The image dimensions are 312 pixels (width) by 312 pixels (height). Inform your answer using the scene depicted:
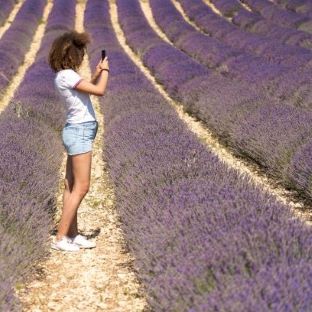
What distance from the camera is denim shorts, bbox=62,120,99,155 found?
11.6ft

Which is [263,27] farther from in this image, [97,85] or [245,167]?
[97,85]

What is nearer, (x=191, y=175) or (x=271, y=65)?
(x=191, y=175)

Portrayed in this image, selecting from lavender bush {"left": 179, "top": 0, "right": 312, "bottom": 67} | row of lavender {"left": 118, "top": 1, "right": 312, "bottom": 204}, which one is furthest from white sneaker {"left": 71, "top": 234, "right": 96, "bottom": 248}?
lavender bush {"left": 179, "top": 0, "right": 312, "bottom": 67}

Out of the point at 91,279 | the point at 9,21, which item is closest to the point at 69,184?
the point at 91,279

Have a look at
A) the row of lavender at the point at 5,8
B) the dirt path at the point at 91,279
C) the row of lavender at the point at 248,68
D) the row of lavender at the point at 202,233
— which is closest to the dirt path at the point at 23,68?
the row of lavender at the point at 5,8

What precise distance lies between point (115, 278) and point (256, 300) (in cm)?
154

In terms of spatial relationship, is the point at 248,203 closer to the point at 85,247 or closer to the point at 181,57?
the point at 85,247

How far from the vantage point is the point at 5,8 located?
2225 cm

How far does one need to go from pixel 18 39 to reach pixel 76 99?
1287 cm

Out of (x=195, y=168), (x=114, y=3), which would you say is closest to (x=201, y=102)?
(x=195, y=168)

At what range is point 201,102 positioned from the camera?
26.0 ft

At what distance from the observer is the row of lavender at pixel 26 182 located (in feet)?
10.2

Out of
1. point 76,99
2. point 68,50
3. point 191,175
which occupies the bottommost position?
point 191,175

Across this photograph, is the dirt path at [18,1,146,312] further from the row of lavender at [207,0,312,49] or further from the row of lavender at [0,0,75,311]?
the row of lavender at [207,0,312,49]
